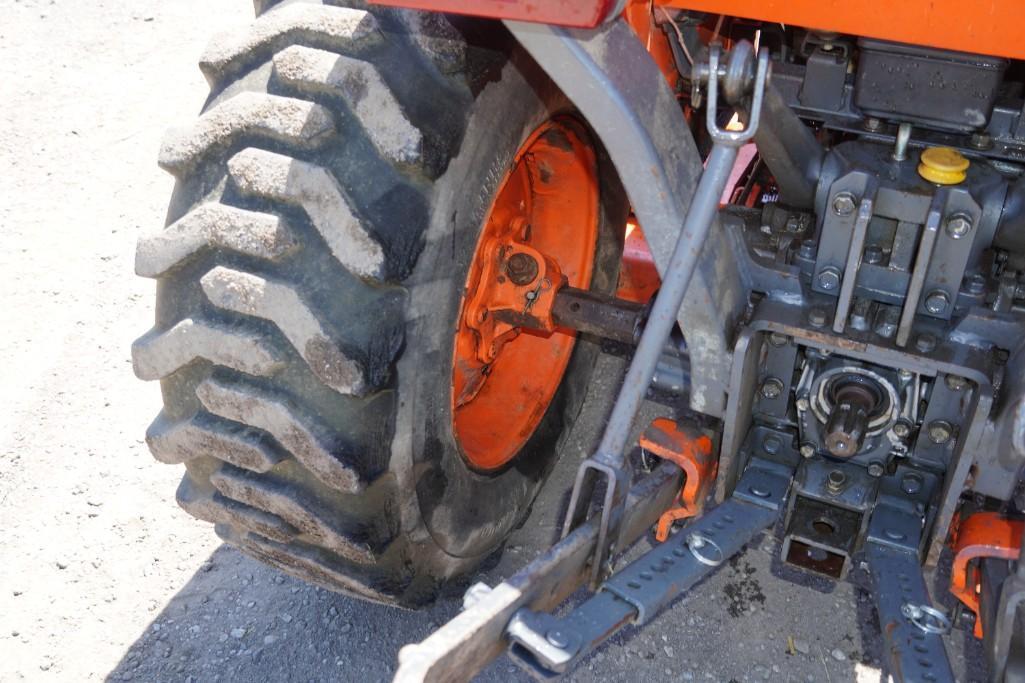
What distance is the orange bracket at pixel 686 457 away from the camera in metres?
2.13

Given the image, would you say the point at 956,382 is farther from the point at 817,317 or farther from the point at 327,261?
the point at 327,261

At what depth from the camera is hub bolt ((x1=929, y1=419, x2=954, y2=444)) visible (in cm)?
210

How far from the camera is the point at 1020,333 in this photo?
76.1 inches

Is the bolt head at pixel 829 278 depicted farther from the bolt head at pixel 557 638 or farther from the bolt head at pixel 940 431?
the bolt head at pixel 557 638

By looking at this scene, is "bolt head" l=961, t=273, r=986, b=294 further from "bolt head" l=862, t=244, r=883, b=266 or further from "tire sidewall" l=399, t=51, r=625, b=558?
"tire sidewall" l=399, t=51, r=625, b=558

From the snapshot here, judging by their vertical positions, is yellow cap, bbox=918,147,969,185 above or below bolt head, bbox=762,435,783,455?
above

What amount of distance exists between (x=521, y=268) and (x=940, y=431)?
964 millimetres

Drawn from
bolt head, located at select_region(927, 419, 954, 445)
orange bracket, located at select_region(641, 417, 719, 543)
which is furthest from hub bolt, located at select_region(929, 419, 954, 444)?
orange bracket, located at select_region(641, 417, 719, 543)

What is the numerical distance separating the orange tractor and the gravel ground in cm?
41

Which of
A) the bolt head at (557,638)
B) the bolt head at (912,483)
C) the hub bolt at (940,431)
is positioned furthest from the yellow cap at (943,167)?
the bolt head at (557,638)

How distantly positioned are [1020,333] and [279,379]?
136 cm

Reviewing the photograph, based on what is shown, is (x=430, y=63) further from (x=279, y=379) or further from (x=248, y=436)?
(x=248, y=436)

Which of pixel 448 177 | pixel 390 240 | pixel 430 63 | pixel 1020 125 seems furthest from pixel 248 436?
pixel 1020 125

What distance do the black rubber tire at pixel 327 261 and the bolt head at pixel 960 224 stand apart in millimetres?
807
